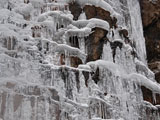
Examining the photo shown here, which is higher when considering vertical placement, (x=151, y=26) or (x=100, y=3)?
(x=100, y=3)

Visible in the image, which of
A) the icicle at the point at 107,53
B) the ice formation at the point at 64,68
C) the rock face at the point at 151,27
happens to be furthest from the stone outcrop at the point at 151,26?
the icicle at the point at 107,53

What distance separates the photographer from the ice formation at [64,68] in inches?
363

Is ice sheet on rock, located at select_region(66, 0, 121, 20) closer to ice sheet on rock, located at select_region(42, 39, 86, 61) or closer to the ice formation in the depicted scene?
the ice formation

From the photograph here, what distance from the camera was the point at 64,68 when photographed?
10.1 m

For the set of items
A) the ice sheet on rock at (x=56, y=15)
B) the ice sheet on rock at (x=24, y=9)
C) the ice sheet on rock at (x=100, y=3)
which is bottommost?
the ice sheet on rock at (x=56, y=15)

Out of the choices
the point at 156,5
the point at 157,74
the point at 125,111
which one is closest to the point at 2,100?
the point at 125,111

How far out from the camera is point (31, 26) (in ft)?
34.9

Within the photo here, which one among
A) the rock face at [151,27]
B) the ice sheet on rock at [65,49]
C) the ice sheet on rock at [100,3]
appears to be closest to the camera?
the ice sheet on rock at [65,49]

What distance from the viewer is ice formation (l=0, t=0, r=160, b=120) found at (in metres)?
9.23

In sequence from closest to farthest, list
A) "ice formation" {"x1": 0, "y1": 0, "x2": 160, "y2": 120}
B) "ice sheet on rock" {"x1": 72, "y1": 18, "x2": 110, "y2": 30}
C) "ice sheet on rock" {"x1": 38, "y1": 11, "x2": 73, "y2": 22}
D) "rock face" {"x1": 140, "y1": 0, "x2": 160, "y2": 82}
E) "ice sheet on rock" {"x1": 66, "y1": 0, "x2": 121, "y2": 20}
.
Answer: "ice formation" {"x1": 0, "y1": 0, "x2": 160, "y2": 120} → "ice sheet on rock" {"x1": 38, "y1": 11, "x2": 73, "y2": 22} → "ice sheet on rock" {"x1": 72, "y1": 18, "x2": 110, "y2": 30} → "ice sheet on rock" {"x1": 66, "y1": 0, "x2": 121, "y2": 20} → "rock face" {"x1": 140, "y1": 0, "x2": 160, "y2": 82}

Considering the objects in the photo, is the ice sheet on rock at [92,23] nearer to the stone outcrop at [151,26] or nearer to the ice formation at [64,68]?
the ice formation at [64,68]

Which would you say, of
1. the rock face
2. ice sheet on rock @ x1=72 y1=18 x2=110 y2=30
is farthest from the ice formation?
the rock face

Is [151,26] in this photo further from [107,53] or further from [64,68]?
[64,68]

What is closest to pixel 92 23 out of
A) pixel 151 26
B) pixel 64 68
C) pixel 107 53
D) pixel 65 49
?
pixel 107 53
